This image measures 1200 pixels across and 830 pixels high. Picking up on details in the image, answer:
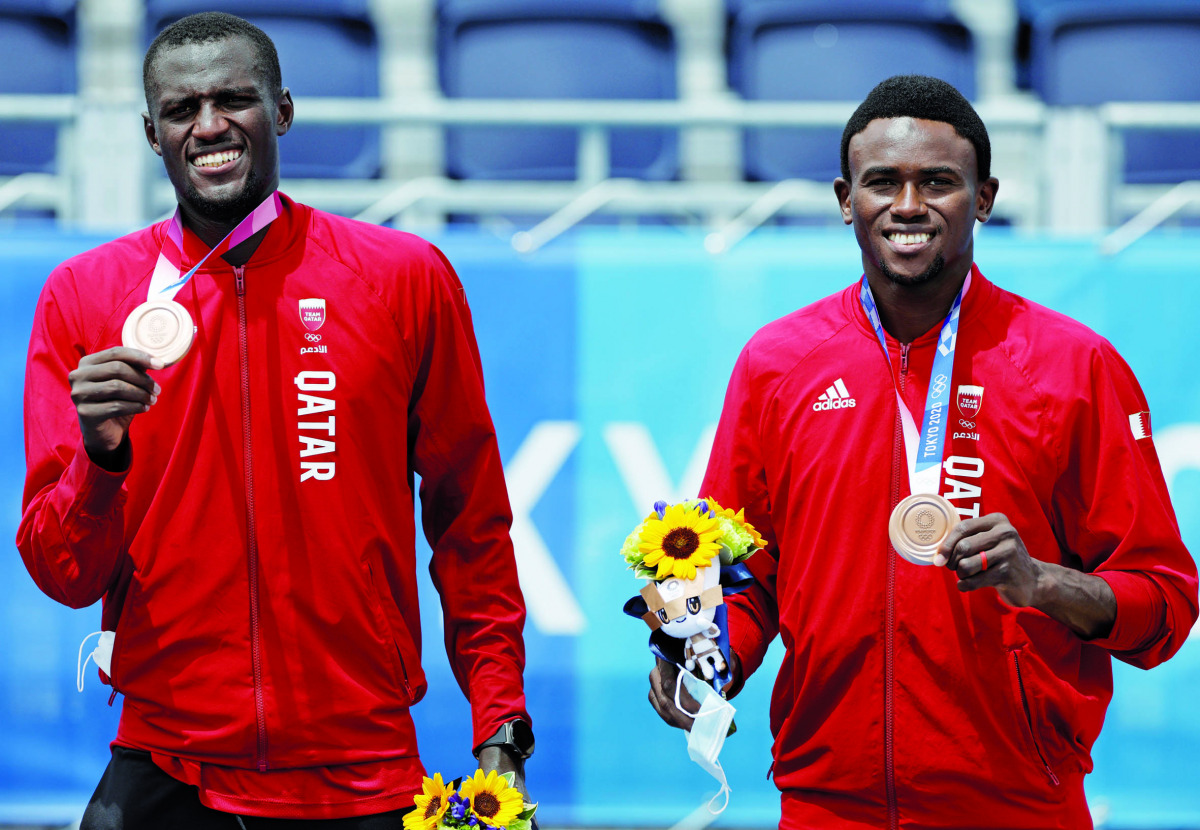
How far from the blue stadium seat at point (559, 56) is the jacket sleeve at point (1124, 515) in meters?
3.33

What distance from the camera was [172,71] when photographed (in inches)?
92.7

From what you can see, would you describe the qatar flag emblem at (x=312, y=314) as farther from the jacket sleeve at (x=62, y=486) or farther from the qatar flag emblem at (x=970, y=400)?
the qatar flag emblem at (x=970, y=400)

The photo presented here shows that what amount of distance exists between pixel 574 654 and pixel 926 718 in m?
1.74

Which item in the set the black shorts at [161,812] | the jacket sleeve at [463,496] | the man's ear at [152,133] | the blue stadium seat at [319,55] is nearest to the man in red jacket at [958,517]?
the jacket sleeve at [463,496]

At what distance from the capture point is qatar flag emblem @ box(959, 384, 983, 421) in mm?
2340

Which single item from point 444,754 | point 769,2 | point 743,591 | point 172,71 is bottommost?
point 444,754

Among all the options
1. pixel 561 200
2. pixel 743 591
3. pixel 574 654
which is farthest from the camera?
pixel 561 200

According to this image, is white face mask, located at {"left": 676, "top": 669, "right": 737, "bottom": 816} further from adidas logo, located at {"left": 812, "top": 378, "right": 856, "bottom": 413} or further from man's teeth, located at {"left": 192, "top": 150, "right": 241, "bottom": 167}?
man's teeth, located at {"left": 192, "top": 150, "right": 241, "bottom": 167}

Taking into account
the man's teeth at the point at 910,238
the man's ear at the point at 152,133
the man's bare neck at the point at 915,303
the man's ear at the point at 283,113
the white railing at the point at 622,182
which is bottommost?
the man's bare neck at the point at 915,303

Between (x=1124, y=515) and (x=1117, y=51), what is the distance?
386 centimetres

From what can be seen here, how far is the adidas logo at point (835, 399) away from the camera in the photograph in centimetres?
241

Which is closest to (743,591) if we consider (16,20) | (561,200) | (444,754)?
(444,754)

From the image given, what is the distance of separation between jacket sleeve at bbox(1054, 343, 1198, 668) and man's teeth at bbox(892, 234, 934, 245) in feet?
1.11

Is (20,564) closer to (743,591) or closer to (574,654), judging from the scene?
(574,654)
